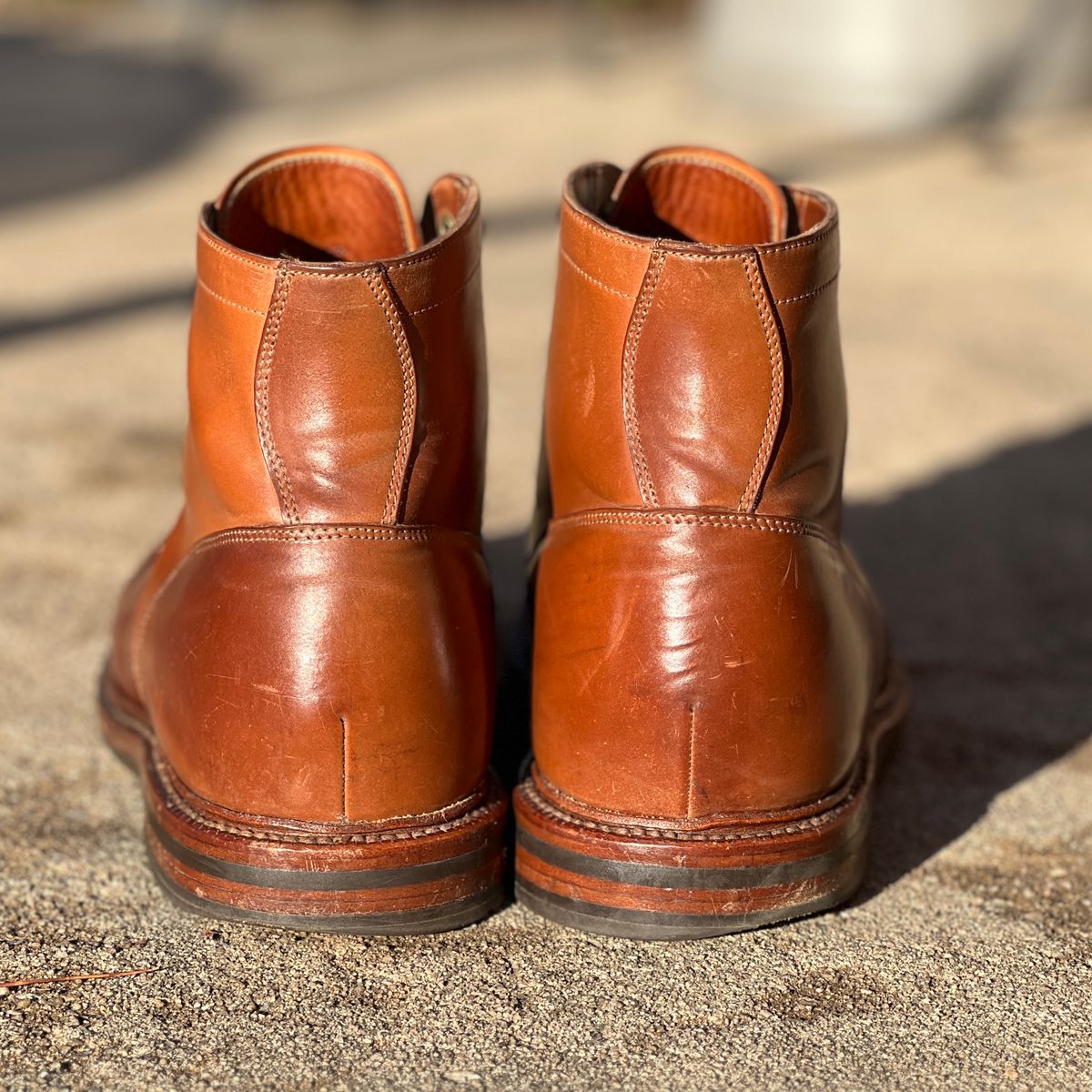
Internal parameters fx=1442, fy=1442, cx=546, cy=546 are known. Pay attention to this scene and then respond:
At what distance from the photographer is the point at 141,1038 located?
56.9 inches

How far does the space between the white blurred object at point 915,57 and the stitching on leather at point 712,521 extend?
5631mm

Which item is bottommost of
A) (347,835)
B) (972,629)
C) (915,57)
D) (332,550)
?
(915,57)

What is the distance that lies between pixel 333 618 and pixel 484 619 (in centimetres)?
21

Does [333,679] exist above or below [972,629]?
above

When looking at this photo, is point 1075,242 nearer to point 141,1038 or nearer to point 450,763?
point 450,763

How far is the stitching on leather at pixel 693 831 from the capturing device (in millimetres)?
1537

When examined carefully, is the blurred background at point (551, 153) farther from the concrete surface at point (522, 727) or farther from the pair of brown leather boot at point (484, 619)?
the pair of brown leather boot at point (484, 619)

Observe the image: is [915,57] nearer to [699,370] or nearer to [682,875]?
[699,370]

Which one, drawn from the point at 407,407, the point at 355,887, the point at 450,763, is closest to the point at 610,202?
the point at 407,407

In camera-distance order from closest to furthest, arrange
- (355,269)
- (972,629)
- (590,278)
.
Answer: (355,269) → (590,278) → (972,629)

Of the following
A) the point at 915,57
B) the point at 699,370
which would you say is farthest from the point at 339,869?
the point at 915,57

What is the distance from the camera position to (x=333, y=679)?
4.93 feet

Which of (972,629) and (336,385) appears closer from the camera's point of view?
(336,385)

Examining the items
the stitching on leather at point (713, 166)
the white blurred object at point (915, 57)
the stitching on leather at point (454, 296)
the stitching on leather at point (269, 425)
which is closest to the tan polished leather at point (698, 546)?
the stitching on leather at point (454, 296)
